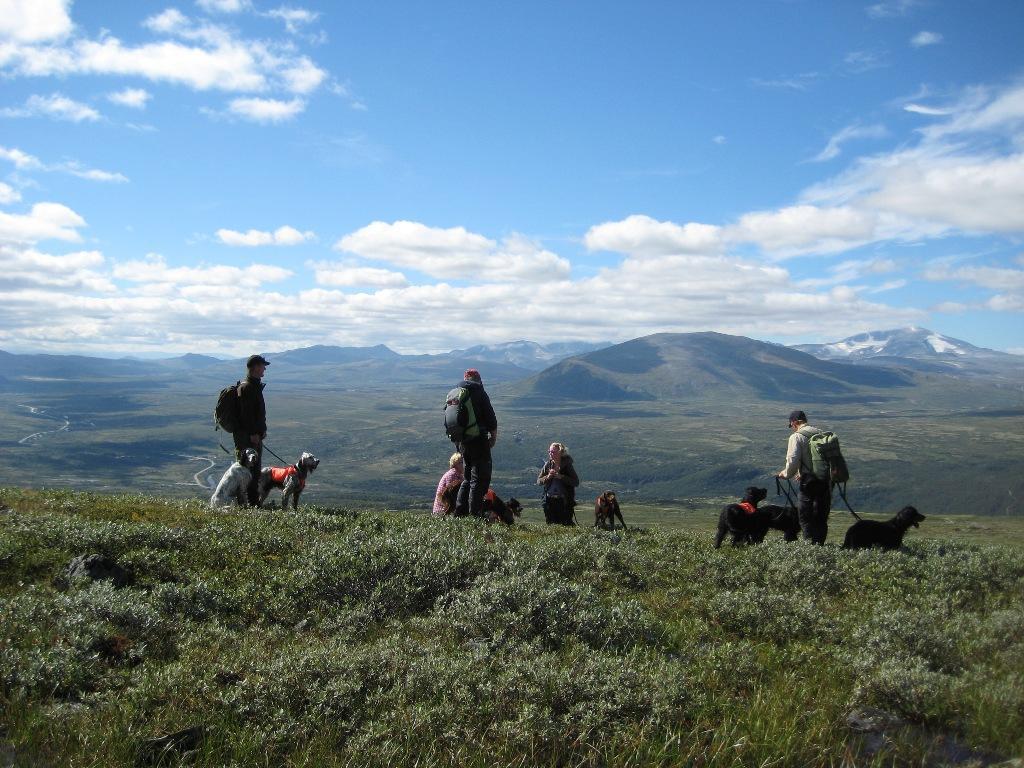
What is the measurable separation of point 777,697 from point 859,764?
2.67ft

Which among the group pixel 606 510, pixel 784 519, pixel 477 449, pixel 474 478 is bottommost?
pixel 606 510

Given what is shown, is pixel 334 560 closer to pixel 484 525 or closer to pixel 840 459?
pixel 484 525

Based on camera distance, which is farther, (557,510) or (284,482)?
(557,510)

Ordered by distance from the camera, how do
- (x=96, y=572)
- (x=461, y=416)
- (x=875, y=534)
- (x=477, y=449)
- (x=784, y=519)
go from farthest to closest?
1. (x=784, y=519)
2. (x=477, y=449)
3. (x=461, y=416)
4. (x=875, y=534)
5. (x=96, y=572)

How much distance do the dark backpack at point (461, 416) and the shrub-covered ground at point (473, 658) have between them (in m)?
4.42

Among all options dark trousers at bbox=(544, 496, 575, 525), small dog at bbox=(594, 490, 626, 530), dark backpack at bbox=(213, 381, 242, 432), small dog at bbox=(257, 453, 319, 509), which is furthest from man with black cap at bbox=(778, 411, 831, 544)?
dark backpack at bbox=(213, 381, 242, 432)

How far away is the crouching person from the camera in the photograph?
1966cm

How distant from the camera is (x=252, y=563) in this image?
9227 millimetres

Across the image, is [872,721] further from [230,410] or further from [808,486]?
[230,410]

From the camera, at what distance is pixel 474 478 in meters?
15.2

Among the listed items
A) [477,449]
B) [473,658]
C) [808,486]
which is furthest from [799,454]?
[473,658]

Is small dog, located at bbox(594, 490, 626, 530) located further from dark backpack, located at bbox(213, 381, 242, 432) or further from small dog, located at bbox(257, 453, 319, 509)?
dark backpack, located at bbox(213, 381, 242, 432)

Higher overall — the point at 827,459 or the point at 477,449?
the point at 827,459

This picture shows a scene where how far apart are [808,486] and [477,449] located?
6.83 m
